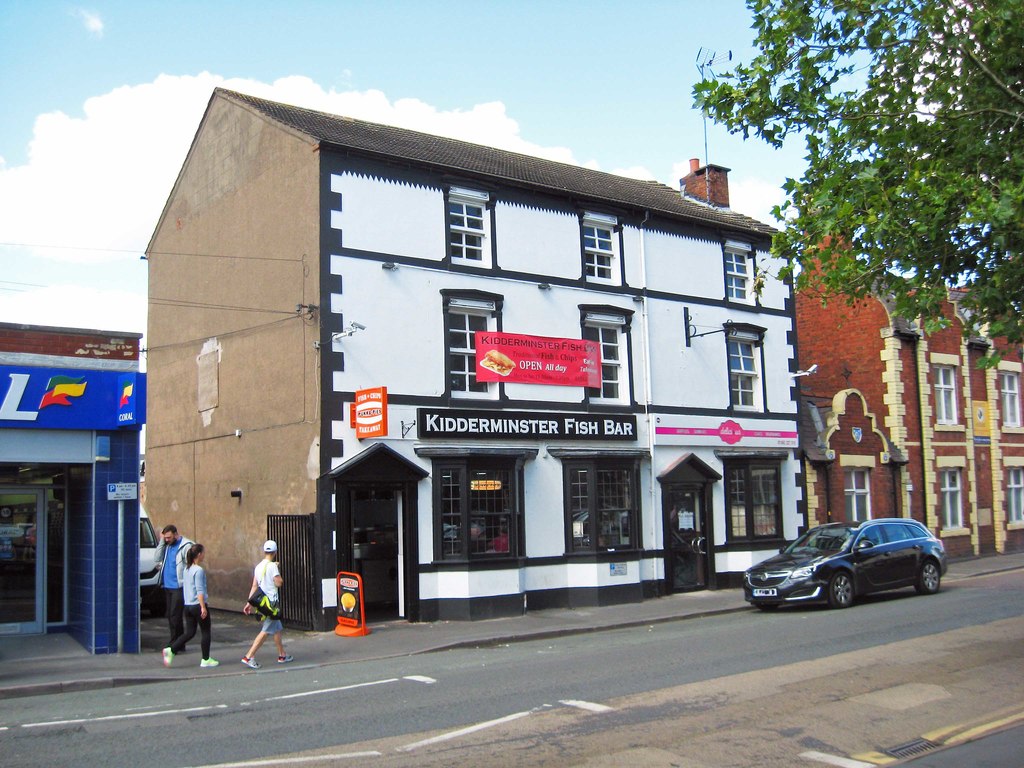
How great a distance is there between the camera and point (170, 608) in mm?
13727

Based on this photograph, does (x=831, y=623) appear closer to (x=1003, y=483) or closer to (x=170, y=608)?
(x=170, y=608)

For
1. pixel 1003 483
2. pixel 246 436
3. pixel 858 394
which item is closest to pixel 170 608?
pixel 246 436

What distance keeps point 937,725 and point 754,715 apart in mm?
1627

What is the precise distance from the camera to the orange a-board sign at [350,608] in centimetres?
1608

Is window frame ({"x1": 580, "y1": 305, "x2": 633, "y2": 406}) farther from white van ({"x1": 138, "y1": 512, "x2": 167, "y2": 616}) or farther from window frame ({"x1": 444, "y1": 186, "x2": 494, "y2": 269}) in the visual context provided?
white van ({"x1": 138, "y1": 512, "x2": 167, "y2": 616})

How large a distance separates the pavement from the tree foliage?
7679mm

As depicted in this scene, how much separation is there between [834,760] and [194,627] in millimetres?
9216

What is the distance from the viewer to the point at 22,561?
1530 centimetres

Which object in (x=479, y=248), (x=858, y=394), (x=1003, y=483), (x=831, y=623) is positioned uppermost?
(x=479, y=248)

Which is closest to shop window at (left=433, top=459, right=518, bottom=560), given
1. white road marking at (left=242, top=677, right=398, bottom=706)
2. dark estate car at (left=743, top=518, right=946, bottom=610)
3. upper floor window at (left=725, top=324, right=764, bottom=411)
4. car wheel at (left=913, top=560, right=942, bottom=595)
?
dark estate car at (left=743, top=518, right=946, bottom=610)

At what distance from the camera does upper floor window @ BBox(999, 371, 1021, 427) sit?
108ft

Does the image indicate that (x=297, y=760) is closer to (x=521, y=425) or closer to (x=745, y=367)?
(x=521, y=425)

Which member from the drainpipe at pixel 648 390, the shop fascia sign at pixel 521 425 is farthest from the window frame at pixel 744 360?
the shop fascia sign at pixel 521 425

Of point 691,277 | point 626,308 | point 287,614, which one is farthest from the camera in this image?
point 691,277
